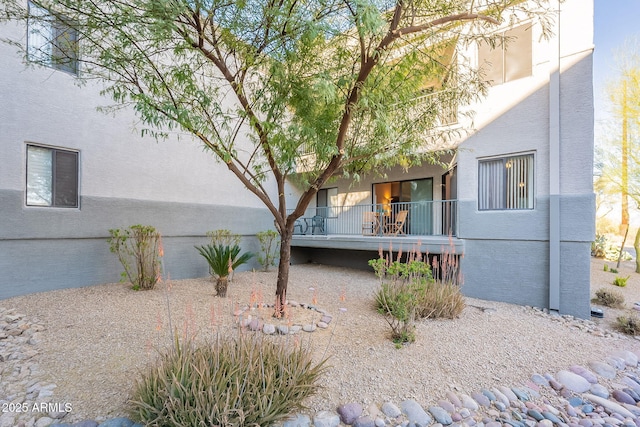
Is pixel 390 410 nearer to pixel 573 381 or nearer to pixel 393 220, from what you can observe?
pixel 573 381

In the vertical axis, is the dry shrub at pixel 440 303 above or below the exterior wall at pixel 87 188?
below

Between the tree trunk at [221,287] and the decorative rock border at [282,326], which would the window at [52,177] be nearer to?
the tree trunk at [221,287]

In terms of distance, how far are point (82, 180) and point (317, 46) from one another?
6.22m

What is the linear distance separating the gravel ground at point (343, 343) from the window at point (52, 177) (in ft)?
6.50

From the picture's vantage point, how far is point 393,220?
10.9 m

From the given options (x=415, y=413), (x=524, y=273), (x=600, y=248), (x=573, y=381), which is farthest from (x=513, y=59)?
(x=600, y=248)

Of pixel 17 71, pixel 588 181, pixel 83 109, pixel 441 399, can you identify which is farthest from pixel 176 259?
pixel 588 181

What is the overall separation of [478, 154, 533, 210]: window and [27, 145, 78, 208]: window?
9.76 m

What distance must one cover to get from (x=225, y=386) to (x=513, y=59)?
901 centimetres

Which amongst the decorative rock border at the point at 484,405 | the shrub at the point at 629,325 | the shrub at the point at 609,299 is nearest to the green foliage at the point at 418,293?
the decorative rock border at the point at 484,405

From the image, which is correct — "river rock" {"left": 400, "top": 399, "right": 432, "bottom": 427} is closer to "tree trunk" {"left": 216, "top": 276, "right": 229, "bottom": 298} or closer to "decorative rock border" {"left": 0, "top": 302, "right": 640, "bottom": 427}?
"decorative rock border" {"left": 0, "top": 302, "right": 640, "bottom": 427}

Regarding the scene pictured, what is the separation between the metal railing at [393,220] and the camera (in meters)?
9.47

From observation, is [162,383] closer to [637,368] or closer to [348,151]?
[348,151]

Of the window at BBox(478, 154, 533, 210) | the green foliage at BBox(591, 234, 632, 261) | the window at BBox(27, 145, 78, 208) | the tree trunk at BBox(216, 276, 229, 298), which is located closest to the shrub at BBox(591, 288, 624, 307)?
the window at BBox(478, 154, 533, 210)
